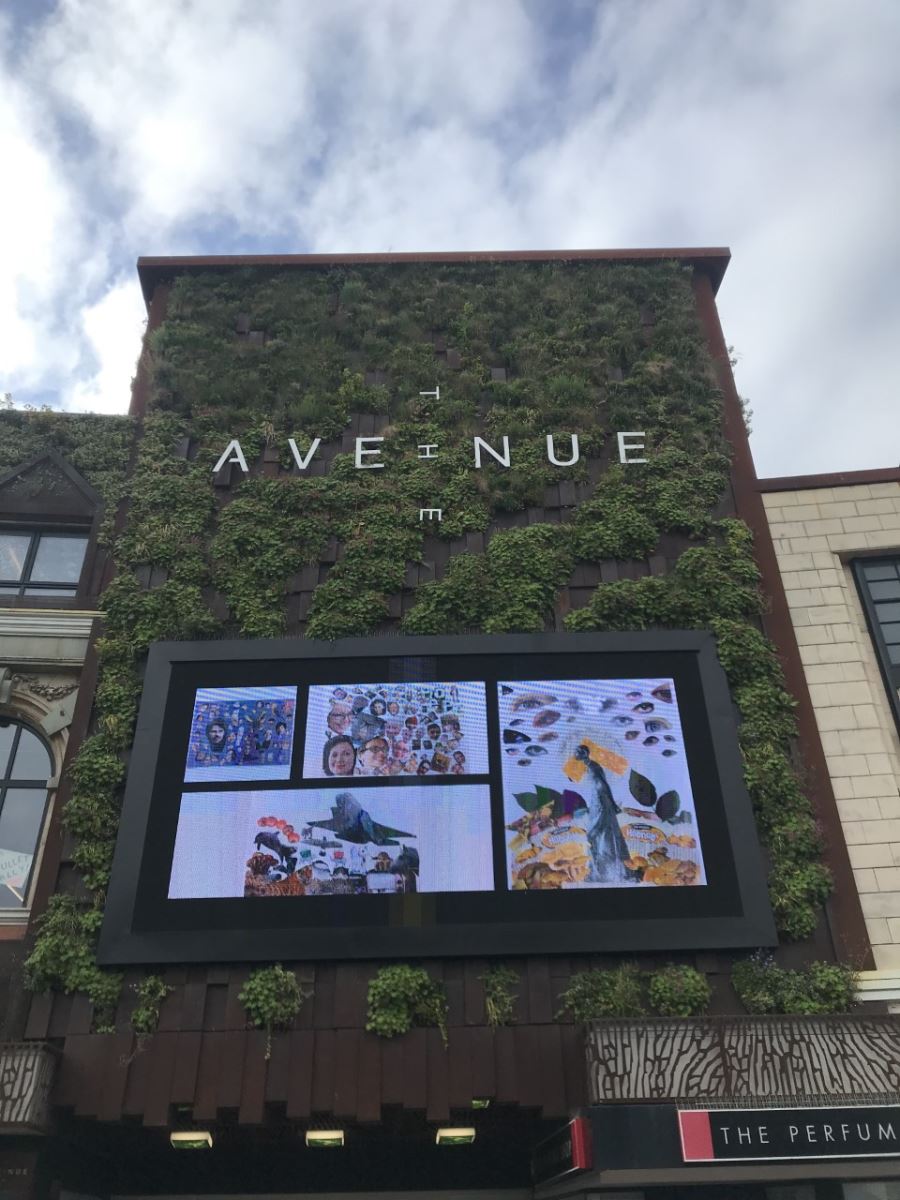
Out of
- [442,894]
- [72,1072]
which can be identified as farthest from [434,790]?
[72,1072]

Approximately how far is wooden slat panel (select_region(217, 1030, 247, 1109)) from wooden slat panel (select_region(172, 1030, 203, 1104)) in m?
0.29

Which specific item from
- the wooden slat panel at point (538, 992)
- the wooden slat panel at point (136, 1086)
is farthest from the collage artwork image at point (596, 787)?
the wooden slat panel at point (136, 1086)

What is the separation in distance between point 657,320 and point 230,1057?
14205 millimetres

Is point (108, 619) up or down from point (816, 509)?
down

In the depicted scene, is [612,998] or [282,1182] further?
[282,1182]

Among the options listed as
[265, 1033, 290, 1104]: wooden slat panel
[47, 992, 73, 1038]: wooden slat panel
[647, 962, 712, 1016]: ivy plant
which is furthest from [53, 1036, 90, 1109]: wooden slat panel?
[647, 962, 712, 1016]: ivy plant

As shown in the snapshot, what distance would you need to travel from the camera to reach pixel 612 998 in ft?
34.7

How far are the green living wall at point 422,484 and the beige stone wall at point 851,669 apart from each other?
0.65m

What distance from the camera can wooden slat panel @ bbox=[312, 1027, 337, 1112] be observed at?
10195mm

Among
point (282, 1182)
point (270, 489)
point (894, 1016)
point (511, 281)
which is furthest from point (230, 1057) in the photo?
point (511, 281)

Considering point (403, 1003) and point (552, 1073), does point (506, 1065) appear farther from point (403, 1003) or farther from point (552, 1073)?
point (403, 1003)

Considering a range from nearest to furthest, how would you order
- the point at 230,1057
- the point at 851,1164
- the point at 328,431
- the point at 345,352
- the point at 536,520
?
the point at 851,1164
the point at 230,1057
the point at 536,520
the point at 328,431
the point at 345,352

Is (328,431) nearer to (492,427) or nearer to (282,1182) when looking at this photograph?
(492,427)

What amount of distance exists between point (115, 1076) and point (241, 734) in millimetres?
4321
